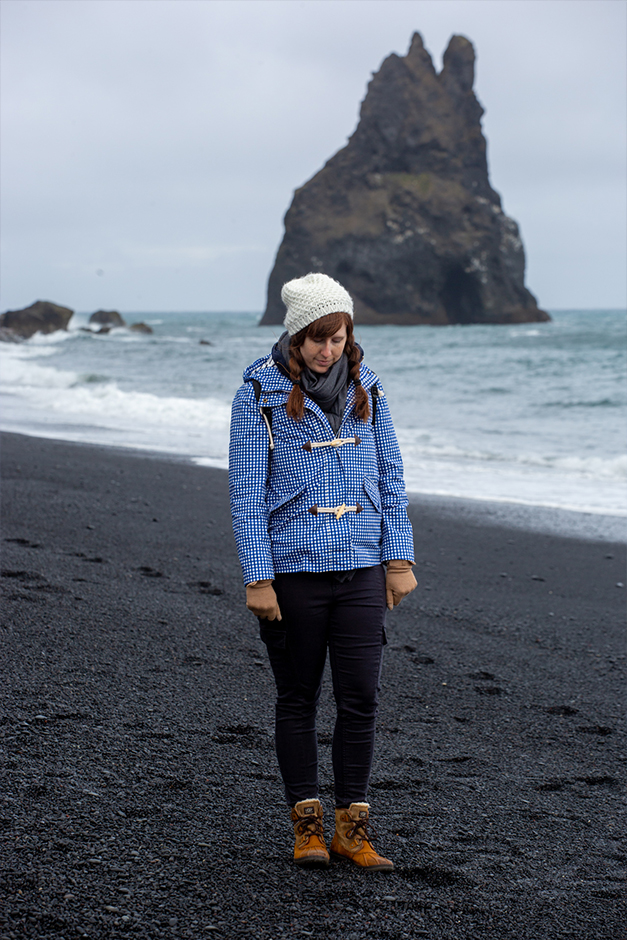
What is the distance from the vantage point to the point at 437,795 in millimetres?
A: 2939

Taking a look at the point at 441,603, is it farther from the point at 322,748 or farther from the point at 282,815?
the point at 282,815

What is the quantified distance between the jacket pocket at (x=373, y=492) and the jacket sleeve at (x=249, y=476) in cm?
31

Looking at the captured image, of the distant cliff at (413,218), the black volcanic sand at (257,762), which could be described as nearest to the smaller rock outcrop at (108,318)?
the distant cliff at (413,218)

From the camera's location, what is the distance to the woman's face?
7.87 ft

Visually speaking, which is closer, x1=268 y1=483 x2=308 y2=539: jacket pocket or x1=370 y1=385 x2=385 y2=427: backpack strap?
x1=268 y1=483 x2=308 y2=539: jacket pocket

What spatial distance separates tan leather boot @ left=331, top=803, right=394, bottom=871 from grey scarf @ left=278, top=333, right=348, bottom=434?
115 centimetres

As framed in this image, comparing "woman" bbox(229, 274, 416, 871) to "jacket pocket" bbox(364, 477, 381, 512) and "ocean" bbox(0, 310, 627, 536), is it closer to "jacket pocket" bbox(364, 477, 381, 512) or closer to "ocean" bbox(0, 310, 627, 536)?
"jacket pocket" bbox(364, 477, 381, 512)

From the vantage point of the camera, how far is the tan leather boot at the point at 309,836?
2.38 m

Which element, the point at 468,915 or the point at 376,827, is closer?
the point at 468,915

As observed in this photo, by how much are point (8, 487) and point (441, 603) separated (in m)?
4.56

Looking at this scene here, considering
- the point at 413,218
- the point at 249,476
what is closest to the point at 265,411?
the point at 249,476

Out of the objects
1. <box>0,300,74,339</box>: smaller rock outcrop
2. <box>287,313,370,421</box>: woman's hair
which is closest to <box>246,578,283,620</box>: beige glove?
<box>287,313,370,421</box>: woman's hair

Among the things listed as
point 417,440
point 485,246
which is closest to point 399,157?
point 485,246

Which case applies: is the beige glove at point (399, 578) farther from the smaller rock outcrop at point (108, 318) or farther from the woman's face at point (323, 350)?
the smaller rock outcrop at point (108, 318)
